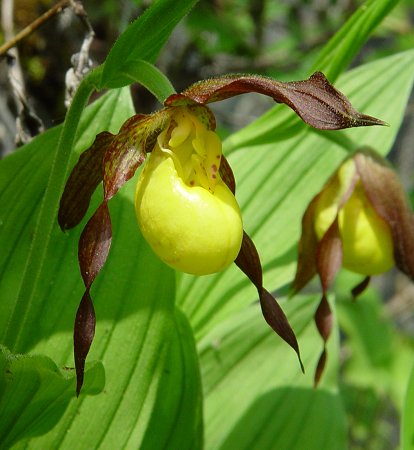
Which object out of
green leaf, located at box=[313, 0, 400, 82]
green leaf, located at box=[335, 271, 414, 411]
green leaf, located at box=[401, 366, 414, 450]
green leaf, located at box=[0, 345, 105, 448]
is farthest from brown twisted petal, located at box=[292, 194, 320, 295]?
green leaf, located at box=[335, 271, 414, 411]

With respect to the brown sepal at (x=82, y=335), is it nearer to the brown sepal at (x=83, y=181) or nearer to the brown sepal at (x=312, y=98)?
the brown sepal at (x=83, y=181)

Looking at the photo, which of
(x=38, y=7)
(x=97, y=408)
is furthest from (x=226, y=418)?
(x=38, y=7)

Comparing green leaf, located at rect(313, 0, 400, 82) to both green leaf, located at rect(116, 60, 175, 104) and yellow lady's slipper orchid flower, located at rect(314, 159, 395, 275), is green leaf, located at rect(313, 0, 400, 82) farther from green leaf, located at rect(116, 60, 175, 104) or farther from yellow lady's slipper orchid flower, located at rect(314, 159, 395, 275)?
green leaf, located at rect(116, 60, 175, 104)

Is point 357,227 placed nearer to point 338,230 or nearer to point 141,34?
point 338,230

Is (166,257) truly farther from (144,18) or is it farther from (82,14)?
(82,14)

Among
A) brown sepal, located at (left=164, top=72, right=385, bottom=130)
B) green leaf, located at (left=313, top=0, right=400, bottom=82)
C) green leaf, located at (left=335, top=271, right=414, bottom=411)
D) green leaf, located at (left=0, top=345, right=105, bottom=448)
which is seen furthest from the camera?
green leaf, located at (left=335, top=271, right=414, bottom=411)

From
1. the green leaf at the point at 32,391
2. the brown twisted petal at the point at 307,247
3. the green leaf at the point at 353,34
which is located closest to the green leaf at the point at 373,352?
the brown twisted petal at the point at 307,247
